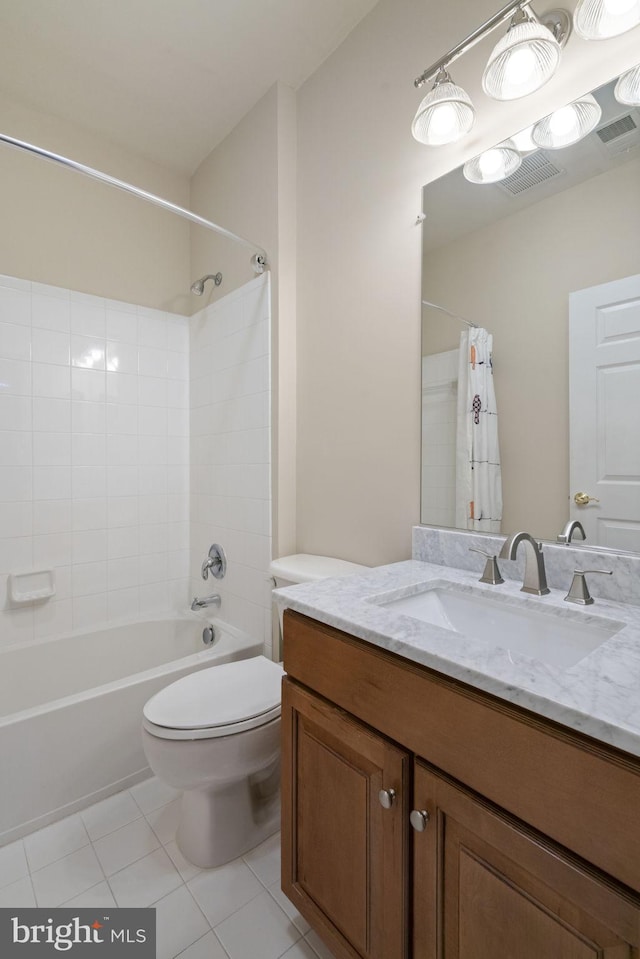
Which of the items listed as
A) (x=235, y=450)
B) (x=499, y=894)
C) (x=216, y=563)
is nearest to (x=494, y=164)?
(x=235, y=450)

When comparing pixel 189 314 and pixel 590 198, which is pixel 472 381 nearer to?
pixel 590 198

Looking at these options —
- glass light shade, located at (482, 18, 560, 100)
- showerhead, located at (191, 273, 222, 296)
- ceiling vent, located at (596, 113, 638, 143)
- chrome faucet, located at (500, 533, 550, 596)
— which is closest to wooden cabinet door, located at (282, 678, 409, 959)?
chrome faucet, located at (500, 533, 550, 596)

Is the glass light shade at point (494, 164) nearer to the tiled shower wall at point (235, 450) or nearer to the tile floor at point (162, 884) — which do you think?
the tiled shower wall at point (235, 450)

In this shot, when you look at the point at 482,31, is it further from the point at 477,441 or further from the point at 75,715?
the point at 75,715

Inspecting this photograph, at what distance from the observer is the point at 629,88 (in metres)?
1.00

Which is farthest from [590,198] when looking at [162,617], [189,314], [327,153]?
[162,617]

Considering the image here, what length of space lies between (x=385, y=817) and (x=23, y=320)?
2289 millimetres

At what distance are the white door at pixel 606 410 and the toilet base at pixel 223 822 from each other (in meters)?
1.26

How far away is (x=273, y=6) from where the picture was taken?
5.18ft

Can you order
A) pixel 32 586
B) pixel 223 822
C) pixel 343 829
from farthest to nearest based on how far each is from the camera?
pixel 32 586 → pixel 223 822 → pixel 343 829

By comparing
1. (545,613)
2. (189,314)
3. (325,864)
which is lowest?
(325,864)

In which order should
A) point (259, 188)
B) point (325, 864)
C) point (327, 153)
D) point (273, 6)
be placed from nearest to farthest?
point (325, 864) < point (273, 6) < point (327, 153) < point (259, 188)

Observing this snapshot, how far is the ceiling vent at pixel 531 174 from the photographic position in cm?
113

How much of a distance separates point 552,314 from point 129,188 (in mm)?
1492
